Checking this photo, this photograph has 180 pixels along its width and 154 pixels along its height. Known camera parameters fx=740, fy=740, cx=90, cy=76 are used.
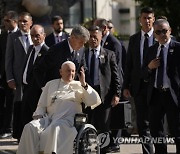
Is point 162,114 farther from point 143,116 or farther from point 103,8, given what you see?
point 103,8

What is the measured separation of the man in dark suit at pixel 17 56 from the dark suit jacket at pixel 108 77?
177cm

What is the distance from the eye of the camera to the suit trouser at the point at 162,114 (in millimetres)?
9648

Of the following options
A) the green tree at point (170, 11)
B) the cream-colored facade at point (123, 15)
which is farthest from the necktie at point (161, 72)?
the cream-colored facade at point (123, 15)

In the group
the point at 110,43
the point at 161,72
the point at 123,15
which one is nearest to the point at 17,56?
the point at 110,43

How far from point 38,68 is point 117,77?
1.15 m

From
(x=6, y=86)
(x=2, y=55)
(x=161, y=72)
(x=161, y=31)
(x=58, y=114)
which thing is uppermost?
(x=161, y=31)

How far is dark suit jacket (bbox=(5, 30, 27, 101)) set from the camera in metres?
11.7

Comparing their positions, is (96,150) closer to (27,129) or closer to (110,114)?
(27,129)

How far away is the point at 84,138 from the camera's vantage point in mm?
9008

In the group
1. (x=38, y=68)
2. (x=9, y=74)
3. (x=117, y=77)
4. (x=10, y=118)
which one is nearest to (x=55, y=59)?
(x=38, y=68)

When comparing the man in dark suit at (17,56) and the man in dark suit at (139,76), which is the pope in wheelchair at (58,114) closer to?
the man in dark suit at (139,76)

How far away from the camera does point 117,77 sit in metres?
10.3

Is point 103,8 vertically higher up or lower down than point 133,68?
lower down

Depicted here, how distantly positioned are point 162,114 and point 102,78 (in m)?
1.00
